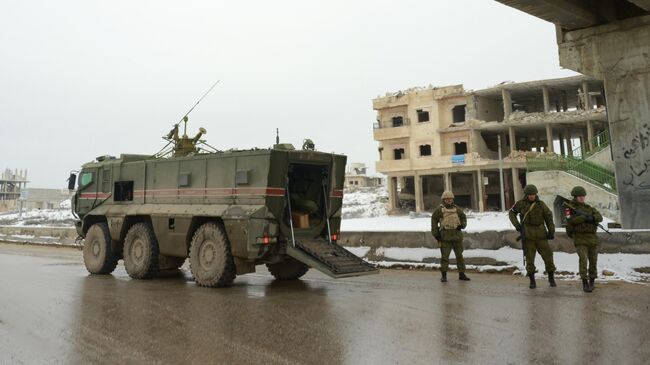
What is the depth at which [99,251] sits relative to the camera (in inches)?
416

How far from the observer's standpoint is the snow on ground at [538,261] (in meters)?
8.25

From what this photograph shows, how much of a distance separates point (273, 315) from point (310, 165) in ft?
12.6

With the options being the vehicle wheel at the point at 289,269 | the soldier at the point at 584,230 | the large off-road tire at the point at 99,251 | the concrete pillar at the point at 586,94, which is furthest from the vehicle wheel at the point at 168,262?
the concrete pillar at the point at 586,94

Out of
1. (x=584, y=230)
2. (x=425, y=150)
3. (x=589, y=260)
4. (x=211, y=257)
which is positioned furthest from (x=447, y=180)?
(x=211, y=257)

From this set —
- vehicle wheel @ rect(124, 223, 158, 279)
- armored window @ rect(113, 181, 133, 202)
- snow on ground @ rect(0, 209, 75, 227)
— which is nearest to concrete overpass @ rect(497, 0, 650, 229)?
vehicle wheel @ rect(124, 223, 158, 279)

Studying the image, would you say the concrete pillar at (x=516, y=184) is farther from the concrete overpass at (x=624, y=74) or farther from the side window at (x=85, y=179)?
the side window at (x=85, y=179)

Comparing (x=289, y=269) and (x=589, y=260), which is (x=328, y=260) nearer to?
(x=289, y=269)

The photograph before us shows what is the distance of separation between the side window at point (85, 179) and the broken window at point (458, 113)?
112 feet

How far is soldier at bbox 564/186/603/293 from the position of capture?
7.24m

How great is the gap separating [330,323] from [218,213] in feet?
11.7

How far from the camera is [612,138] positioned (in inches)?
332

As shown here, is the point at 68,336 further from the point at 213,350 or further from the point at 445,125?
the point at 445,125

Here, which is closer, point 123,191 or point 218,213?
point 218,213

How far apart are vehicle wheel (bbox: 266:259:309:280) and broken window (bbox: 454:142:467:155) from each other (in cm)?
3360
